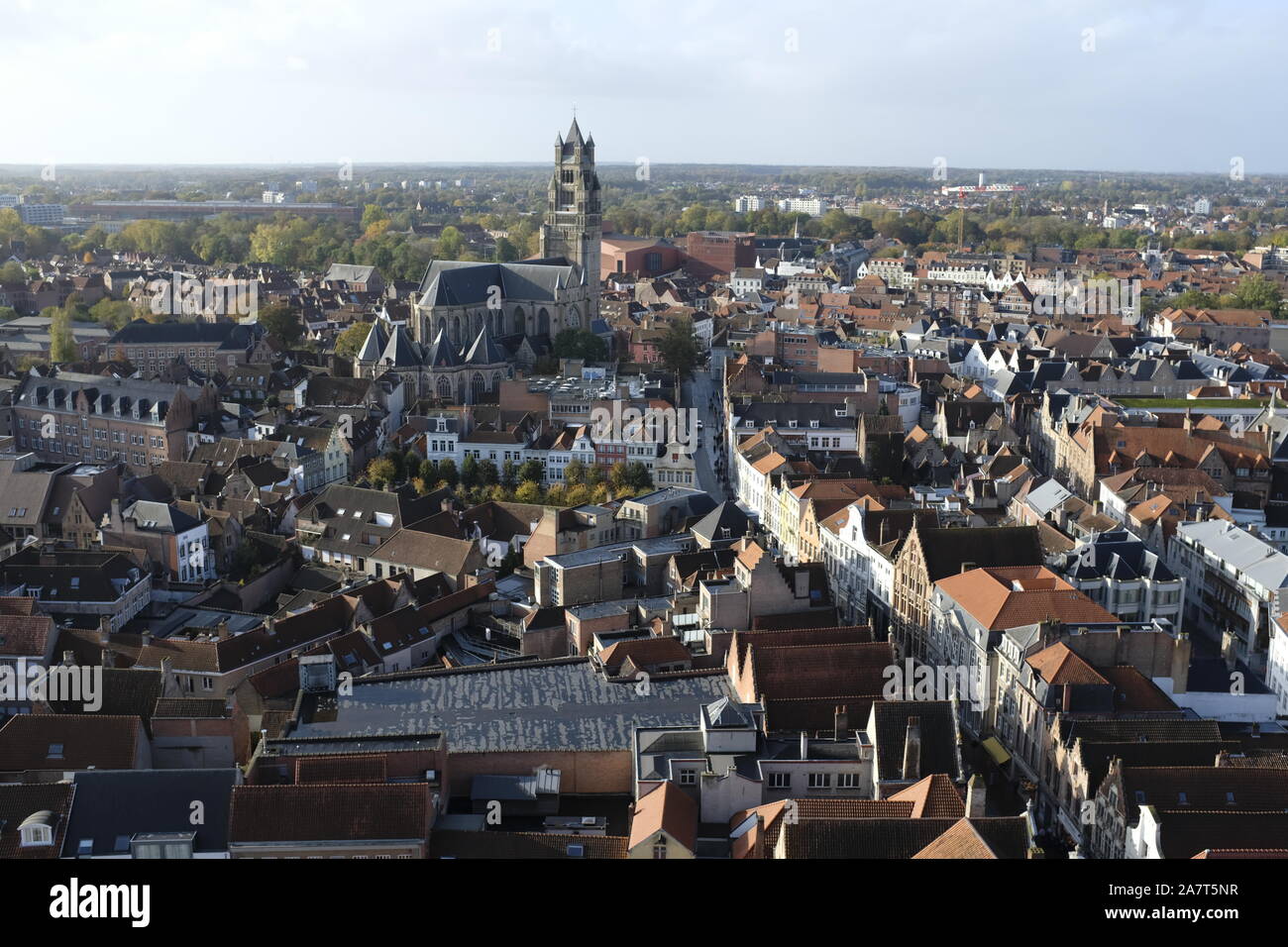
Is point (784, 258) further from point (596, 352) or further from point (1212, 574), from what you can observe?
point (1212, 574)

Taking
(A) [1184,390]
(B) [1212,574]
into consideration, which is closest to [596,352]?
(A) [1184,390]

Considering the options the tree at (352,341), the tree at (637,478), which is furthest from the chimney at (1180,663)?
the tree at (352,341)

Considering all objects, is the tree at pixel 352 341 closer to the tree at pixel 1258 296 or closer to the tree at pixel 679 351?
the tree at pixel 679 351

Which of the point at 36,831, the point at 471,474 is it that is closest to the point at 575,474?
the point at 471,474
